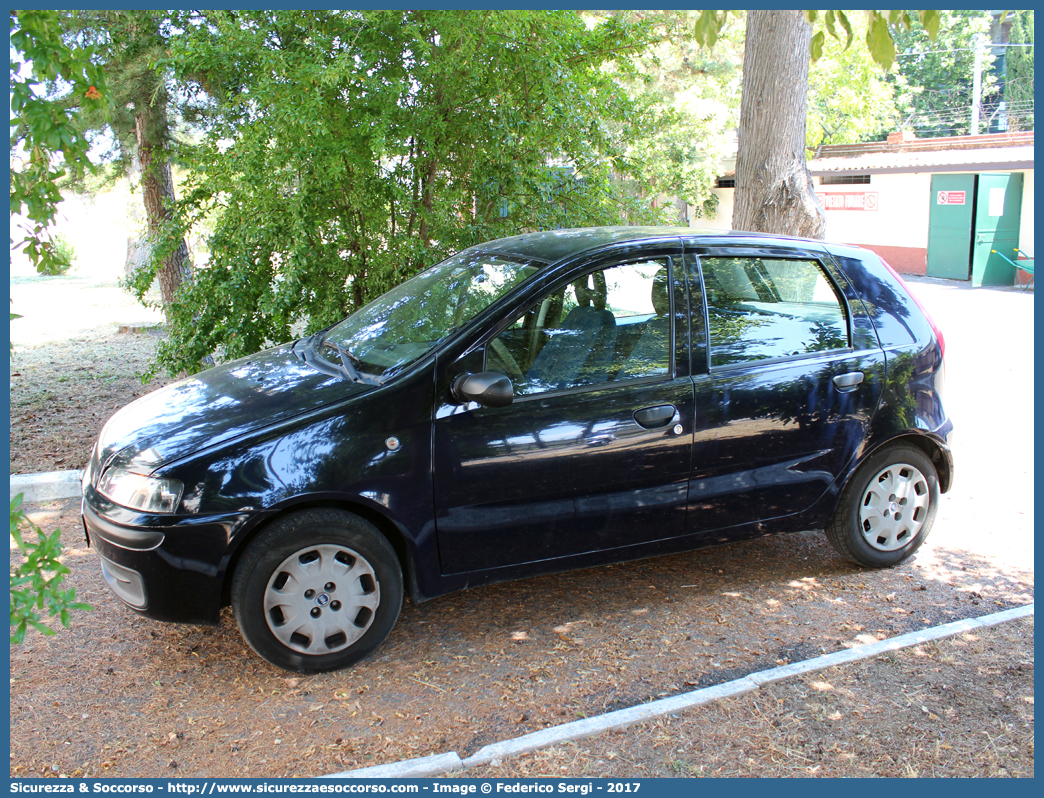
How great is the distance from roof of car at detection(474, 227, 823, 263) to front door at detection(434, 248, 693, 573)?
0.51ft

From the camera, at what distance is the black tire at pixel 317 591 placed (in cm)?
365

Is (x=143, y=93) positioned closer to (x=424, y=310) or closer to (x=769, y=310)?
(x=424, y=310)

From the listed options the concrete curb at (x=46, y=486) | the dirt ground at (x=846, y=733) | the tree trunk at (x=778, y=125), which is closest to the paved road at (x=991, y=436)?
the dirt ground at (x=846, y=733)

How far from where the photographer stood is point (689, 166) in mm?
28172

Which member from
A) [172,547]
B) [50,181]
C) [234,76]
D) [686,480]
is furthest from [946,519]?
[234,76]

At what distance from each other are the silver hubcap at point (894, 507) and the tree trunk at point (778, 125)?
3.49m

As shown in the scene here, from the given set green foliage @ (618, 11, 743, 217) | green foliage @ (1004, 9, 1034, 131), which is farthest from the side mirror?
green foliage @ (1004, 9, 1034, 131)

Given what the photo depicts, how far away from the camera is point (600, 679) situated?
12.6 feet

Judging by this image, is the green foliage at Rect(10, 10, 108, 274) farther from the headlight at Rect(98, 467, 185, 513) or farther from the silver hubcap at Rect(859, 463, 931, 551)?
the silver hubcap at Rect(859, 463, 931, 551)

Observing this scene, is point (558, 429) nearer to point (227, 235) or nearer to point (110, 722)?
point (110, 722)

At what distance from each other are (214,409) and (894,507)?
3.61 m

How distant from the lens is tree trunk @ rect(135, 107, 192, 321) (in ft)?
28.7

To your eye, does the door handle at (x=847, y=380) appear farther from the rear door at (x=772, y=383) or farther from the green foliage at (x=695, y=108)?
the green foliage at (x=695, y=108)

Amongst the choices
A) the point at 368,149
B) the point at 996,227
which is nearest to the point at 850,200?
the point at 996,227
